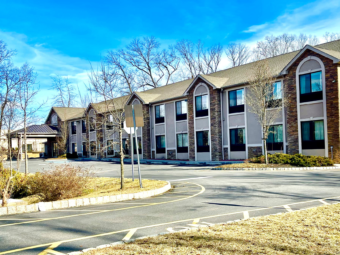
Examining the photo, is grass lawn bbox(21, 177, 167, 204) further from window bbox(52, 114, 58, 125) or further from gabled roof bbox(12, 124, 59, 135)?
window bbox(52, 114, 58, 125)

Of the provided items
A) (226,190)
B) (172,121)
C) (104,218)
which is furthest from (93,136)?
(104,218)

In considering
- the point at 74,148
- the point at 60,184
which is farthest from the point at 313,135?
the point at 74,148

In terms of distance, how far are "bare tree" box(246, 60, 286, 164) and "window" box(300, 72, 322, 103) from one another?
151 cm

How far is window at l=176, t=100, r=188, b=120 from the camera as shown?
35.2m

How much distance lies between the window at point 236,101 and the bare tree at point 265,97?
4.43 feet

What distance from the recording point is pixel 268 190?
1262 centimetres

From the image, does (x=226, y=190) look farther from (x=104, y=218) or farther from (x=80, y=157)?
(x=80, y=157)

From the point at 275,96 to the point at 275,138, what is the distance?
3279mm

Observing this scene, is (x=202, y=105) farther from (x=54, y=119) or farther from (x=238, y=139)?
(x=54, y=119)

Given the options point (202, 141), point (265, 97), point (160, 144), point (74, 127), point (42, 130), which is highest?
point (265, 97)

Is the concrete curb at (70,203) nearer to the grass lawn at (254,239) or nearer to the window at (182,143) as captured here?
the grass lawn at (254,239)

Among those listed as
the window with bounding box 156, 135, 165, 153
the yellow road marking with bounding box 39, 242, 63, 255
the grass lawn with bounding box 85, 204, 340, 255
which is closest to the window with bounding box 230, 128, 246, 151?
the window with bounding box 156, 135, 165, 153

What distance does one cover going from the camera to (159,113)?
126 feet

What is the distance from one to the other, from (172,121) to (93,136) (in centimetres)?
1617
